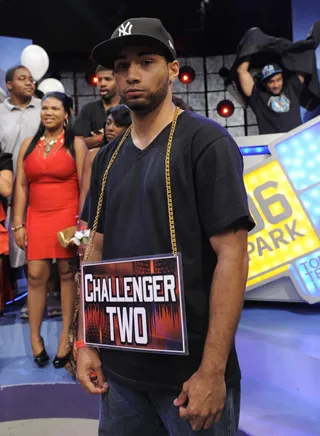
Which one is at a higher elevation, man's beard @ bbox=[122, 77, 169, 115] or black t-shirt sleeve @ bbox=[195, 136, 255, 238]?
man's beard @ bbox=[122, 77, 169, 115]

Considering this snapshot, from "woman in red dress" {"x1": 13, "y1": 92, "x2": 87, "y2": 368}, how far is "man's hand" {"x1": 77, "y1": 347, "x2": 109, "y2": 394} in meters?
1.58

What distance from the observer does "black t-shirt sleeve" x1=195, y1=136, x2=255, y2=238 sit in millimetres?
977

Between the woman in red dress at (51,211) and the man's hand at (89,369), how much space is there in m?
1.58

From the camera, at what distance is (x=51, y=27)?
775 cm

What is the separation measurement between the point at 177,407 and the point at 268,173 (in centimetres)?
212

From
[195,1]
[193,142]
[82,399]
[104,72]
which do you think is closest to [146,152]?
[193,142]

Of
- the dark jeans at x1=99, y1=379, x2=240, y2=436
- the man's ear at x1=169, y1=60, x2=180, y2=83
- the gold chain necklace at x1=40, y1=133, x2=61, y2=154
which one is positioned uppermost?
the gold chain necklace at x1=40, y1=133, x2=61, y2=154

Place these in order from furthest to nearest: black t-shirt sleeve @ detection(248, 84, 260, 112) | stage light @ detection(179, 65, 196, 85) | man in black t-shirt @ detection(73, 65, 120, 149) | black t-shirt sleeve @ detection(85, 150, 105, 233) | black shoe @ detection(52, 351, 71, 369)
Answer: stage light @ detection(179, 65, 196, 85)
black t-shirt sleeve @ detection(248, 84, 260, 112)
man in black t-shirt @ detection(73, 65, 120, 149)
black shoe @ detection(52, 351, 71, 369)
black t-shirt sleeve @ detection(85, 150, 105, 233)

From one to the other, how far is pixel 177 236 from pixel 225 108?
9.44 meters

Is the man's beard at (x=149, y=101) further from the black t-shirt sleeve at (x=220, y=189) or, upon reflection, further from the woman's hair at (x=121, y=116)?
the woman's hair at (x=121, y=116)

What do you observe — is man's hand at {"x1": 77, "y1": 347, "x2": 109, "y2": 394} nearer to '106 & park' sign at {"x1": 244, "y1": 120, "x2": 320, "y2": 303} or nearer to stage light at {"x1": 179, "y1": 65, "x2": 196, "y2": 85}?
'106 & park' sign at {"x1": 244, "y1": 120, "x2": 320, "y2": 303}

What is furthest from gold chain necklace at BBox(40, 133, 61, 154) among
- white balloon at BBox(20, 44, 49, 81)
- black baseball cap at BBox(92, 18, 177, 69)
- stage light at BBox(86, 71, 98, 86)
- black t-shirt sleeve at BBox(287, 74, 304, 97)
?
stage light at BBox(86, 71, 98, 86)

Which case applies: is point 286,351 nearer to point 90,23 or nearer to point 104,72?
point 104,72

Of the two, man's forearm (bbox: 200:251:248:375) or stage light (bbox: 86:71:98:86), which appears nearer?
man's forearm (bbox: 200:251:248:375)
